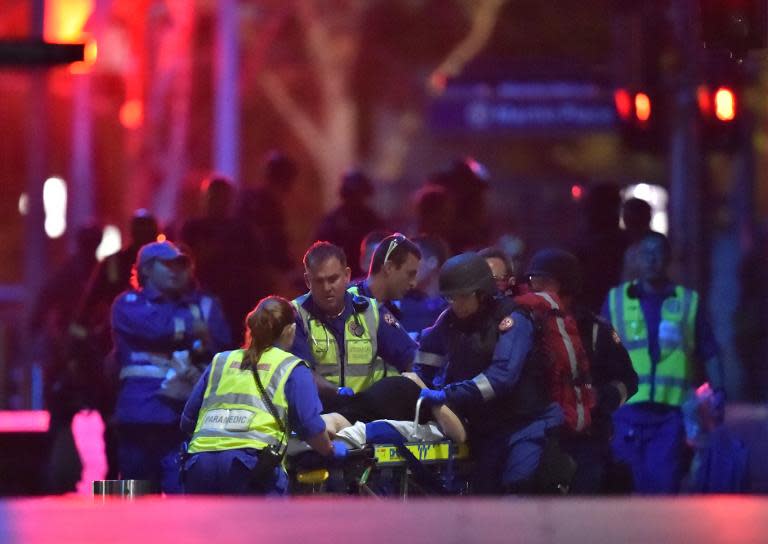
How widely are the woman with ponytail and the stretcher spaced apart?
0.65 ft

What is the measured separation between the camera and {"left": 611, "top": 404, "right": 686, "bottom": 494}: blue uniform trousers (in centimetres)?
1166

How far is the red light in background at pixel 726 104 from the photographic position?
16.6 metres

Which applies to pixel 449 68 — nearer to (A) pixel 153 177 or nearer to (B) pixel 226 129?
(A) pixel 153 177

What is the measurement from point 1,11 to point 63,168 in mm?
9393

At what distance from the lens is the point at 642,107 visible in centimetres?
1767

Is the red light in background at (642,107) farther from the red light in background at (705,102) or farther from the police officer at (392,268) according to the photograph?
the police officer at (392,268)

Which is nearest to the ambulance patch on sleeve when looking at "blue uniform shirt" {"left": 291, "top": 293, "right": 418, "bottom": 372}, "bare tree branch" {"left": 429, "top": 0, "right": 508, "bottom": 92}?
"blue uniform shirt" {"left": 291, "top": 293, "right": 418, "bottom": 372}

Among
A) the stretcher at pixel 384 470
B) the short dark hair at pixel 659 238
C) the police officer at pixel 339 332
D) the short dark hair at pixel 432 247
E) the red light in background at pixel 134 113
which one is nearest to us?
the stretcher at pixel 384 470

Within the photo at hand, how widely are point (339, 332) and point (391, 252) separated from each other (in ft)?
2.14

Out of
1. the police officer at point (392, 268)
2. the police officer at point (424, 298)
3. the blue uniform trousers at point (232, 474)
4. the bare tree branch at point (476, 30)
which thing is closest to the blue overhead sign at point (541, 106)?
the police officer at point (424, 298)

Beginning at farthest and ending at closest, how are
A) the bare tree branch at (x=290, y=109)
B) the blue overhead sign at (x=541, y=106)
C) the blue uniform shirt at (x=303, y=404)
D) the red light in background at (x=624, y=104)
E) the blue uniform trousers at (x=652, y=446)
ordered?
1. the bare tree branch at (x=290, y=109)
2. the blue overhead sign at (x=541, y=106)
3. the red light in background at (x=624, y=104)
4. the blue uniform trousers at (x=652, y=446)
5. the blue uniform shirt at (x=303, y=404)

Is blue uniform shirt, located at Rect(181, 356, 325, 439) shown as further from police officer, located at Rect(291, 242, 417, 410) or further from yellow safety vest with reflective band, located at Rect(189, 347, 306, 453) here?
police officer, located at Rect(291, 242, 417, 410)

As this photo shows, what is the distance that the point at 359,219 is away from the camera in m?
14.1

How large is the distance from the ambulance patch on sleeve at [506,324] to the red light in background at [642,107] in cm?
785
